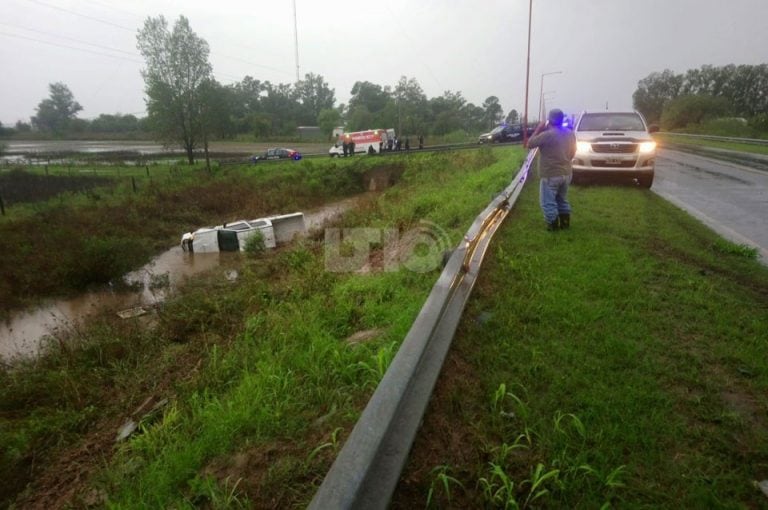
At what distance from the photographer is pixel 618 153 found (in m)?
10.0

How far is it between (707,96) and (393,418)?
6457cm

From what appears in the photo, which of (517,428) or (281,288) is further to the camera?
(281,288)

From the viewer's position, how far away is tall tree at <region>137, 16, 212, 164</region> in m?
37.8

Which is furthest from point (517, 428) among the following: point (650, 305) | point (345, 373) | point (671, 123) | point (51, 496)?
point (671, 123)

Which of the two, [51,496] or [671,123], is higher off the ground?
[671,123]

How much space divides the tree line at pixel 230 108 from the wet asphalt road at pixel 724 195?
111ft

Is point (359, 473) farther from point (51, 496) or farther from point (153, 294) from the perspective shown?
point (153, 294)

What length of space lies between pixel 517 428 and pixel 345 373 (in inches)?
55.0

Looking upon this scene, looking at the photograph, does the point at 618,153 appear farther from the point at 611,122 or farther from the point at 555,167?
the point at 555,167

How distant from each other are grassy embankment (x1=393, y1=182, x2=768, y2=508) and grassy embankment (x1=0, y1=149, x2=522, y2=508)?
70cm

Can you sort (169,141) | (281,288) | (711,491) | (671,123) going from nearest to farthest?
(711,491)
(281,288)
(169,141)
(671,123)

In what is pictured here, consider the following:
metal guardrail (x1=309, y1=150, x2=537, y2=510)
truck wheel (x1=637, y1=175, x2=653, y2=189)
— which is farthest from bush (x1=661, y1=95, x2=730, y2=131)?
metal guardrail (x1=309, y1=150, x2=537, y2=510)

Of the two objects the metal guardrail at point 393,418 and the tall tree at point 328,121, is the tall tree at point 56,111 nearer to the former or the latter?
the tall tree at point 328,121

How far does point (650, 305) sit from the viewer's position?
146 inches
